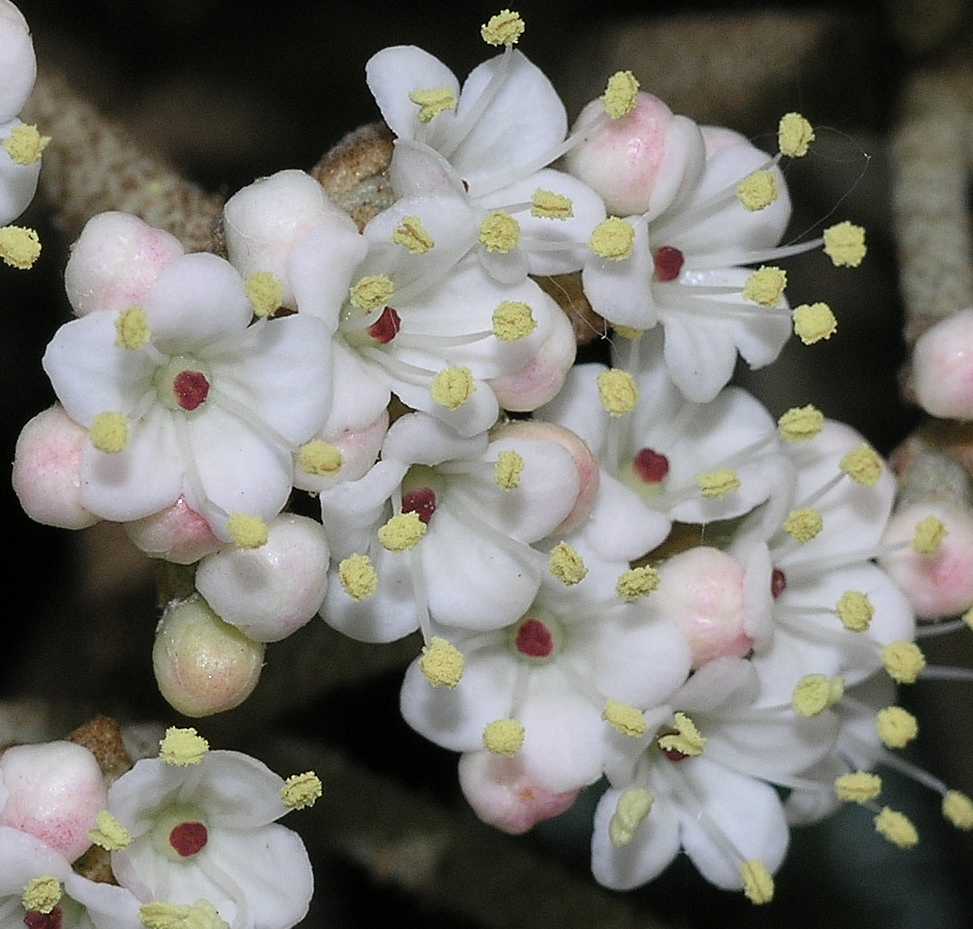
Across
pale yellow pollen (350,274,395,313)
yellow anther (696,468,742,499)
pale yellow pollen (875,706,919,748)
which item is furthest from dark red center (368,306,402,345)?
pale yellow pollen (875,706,919,748)

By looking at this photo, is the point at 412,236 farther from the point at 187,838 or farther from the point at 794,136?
the point at 187,838

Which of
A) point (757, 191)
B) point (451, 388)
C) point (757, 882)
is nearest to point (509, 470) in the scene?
point (451, 388)

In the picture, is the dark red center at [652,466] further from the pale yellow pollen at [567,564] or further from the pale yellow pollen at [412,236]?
the pale yellow pollen at [412,236]

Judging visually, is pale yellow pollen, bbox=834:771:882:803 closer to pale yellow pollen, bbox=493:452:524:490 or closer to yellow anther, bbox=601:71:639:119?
pale yellow pollen, bbox=493:452:524:490

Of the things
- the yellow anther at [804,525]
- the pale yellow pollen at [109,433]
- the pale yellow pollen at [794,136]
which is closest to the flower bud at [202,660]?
the pale yellow pollen at [109,433]

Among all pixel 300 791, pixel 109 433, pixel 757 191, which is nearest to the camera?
pixel 109 433
